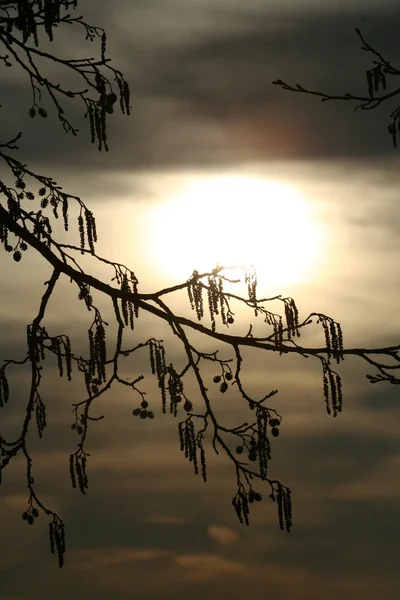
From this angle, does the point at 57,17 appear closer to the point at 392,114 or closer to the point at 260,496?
the point at 392,114

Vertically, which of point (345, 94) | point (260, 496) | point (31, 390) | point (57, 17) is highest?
point (57, 17)

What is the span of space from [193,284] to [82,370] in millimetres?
1713

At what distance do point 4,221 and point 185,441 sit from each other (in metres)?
3.36

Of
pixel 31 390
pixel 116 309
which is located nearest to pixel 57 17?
pixel 116 309

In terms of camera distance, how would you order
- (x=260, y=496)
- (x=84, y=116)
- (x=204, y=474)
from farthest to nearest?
(x=84, y=116) → (x=260, y=496) → (x=204, y=474)

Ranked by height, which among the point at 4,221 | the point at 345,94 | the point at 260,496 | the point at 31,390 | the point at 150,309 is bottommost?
the point at 260,496

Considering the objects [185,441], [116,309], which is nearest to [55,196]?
[116,309]

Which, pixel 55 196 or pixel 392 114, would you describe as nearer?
pixel 392 114

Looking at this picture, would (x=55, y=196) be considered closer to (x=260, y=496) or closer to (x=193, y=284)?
(x=193, y=284)

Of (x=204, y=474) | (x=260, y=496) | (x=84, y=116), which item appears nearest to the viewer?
(x=204, y=474)

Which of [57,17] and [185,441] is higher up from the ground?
[57,17]

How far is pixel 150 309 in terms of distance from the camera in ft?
36.6

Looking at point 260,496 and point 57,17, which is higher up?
point 57,17

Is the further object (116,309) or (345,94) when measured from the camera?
(116,309)
